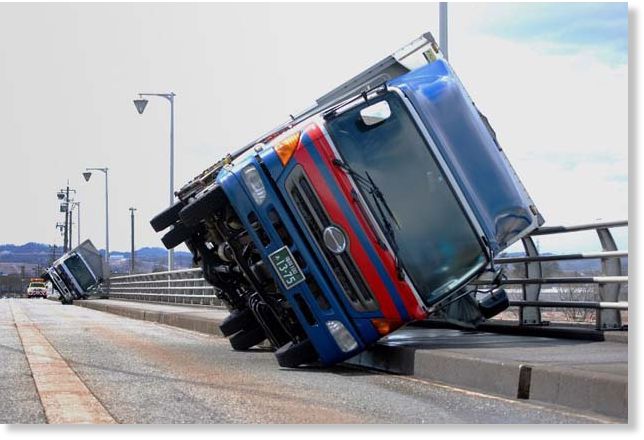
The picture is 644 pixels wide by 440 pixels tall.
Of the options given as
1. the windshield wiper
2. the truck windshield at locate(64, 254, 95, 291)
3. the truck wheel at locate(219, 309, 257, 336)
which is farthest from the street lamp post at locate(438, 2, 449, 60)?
the truck windshield at locate(64, 254, 95, 291)

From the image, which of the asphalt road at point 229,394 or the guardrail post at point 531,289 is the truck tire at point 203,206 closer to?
the asphalt road at point 229,394

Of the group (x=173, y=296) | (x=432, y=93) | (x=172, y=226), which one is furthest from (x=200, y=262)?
(x=173, y=296)

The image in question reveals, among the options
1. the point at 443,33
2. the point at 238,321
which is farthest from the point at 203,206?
the point at 443,33

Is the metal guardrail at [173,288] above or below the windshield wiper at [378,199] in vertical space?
below

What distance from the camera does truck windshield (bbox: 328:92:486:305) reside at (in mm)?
9086

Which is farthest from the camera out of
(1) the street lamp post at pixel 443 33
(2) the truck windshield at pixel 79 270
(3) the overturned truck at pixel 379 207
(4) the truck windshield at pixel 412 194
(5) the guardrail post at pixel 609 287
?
(2) the truck windshield at pixel 79 270

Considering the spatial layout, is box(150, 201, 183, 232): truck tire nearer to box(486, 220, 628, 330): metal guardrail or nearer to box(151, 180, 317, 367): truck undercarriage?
box(151, 180, 317, 367): truck undercarriage

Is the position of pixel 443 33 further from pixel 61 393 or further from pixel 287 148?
pixel 61 393

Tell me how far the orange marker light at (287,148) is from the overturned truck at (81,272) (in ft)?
143

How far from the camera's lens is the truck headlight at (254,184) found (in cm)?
929

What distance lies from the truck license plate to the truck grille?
0.27 metres

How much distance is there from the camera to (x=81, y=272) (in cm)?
5175

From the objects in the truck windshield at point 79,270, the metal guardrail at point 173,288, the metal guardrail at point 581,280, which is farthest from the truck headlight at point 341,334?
the truck windshield at point 79,270
